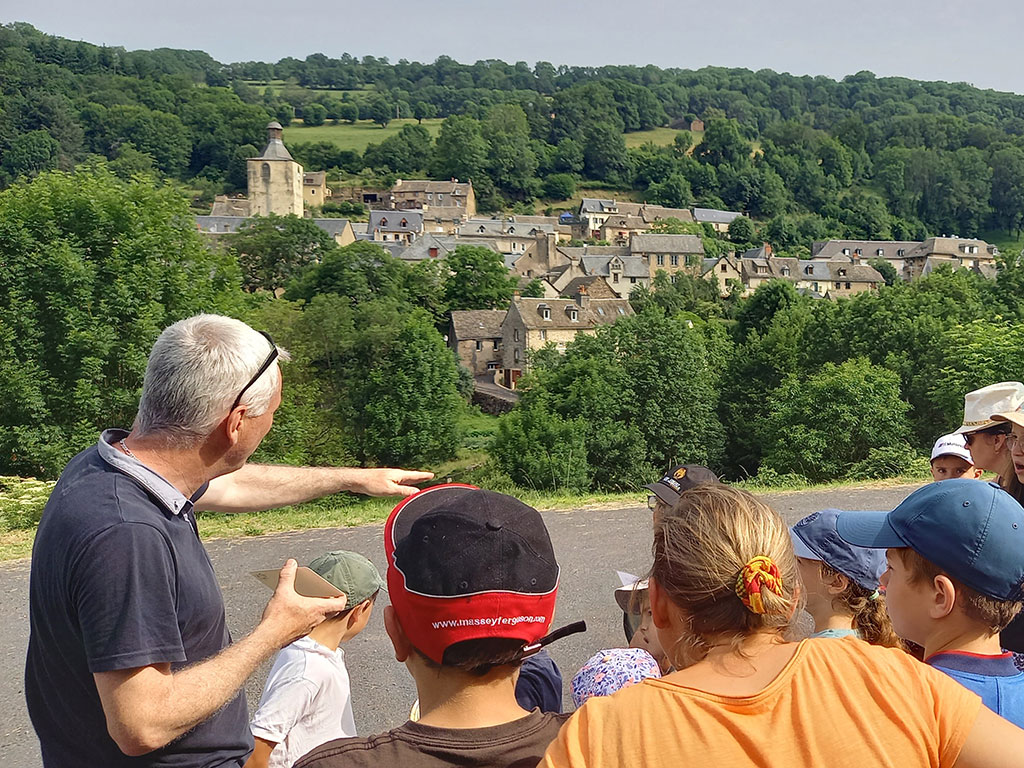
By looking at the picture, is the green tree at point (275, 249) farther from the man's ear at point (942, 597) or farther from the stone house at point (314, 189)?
the man's ear at point (942, 597)

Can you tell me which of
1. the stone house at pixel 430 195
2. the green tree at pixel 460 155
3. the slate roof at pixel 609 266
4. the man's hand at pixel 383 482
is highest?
the green tree at pixel 460 155

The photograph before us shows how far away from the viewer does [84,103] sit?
5723 inches

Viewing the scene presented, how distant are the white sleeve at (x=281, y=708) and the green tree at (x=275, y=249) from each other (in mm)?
70451

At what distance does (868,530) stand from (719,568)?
1.22 metres

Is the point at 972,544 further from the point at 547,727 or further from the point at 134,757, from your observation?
the point at 134,757

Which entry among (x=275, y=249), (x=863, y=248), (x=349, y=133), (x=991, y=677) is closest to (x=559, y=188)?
(x=349, y=133)

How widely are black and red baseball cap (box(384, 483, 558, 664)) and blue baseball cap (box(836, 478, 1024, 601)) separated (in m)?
1.34

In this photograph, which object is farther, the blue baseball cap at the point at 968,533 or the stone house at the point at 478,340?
the stone house at the point at 478,340

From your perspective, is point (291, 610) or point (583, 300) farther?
point (583, 300)

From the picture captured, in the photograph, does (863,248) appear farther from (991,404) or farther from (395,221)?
(991,404)

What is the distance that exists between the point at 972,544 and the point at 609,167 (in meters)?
156

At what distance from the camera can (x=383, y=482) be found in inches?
138

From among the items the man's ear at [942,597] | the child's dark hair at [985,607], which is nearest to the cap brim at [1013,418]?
the child's dark hair at [985,607]

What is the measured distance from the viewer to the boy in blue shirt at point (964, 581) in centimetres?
254
